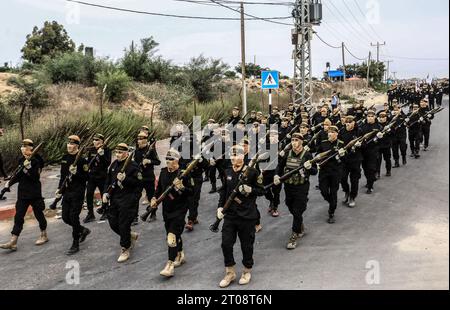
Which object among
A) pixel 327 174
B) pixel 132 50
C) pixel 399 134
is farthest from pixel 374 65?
pixel 327 174

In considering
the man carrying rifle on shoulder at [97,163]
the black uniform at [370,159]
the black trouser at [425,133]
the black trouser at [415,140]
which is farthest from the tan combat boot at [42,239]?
the black trouser at [425,133]

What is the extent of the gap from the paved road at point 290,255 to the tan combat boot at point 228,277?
91mm

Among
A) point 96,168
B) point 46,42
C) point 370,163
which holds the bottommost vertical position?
point 370,163

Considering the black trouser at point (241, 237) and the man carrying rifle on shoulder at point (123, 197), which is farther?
the man carrying rifle on shoulder at point (123, 197)

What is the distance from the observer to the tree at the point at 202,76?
23969 mm

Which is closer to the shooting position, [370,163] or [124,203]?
[124,203]

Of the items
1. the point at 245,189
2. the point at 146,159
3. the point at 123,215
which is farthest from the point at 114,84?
the point at 245,189

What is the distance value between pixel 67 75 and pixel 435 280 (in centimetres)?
2003

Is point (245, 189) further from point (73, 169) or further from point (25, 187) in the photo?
point (25, 187)

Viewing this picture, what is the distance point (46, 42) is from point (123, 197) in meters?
33.8

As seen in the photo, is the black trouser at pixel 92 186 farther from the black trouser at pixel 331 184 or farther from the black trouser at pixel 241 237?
the black trouser at pixel 331 184

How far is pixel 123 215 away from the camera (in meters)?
A: 5.70

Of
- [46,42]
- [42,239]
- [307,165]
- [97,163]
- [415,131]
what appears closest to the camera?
[307,165]
